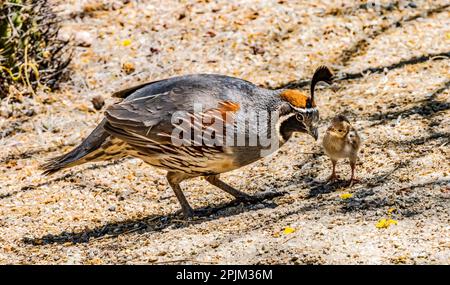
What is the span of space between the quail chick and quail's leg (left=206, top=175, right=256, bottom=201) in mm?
579

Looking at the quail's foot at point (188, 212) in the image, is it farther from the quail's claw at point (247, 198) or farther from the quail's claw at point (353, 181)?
the quail's claw at point (353, 181)

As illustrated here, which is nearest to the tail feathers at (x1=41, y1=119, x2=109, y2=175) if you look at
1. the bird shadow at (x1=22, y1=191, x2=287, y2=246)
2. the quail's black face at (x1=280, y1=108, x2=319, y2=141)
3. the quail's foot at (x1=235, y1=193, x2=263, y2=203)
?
the bird shadow at (x1=22, y1=191, x2=287, y2=246)

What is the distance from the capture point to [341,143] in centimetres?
540

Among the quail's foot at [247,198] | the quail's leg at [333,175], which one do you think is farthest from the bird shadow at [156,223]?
the quail's leg at [333,175]

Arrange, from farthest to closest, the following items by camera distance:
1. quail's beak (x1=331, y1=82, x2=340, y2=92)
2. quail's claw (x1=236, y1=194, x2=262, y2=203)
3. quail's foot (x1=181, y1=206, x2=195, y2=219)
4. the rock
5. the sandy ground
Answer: the rock, quail's beak (x1=331, y1=82, x2=340, y2=92), quail's claw (x1=236, y1=194, x2=262, y2=203), quail's foot (x1=181, y1=206, x2=195, y2=219), the sandy ground

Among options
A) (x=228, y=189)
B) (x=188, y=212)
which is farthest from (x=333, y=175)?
(x=188, y=212)

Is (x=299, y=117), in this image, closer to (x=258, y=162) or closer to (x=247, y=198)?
(x=247, y=198)

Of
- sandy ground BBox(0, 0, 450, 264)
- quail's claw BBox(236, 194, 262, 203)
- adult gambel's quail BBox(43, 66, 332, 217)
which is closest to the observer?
sandy ground BBox(0, 0, 450, 264)

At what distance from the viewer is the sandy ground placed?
4719 millimetres

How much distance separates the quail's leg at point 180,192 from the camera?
5418 mm

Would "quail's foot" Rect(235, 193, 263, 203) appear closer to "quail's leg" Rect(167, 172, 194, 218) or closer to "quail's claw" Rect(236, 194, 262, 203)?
"quail's claw" Rect(236, 194, 262, 203)

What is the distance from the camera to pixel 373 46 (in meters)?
7.59

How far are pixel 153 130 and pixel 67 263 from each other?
1.01 meters

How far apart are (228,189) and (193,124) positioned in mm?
588
